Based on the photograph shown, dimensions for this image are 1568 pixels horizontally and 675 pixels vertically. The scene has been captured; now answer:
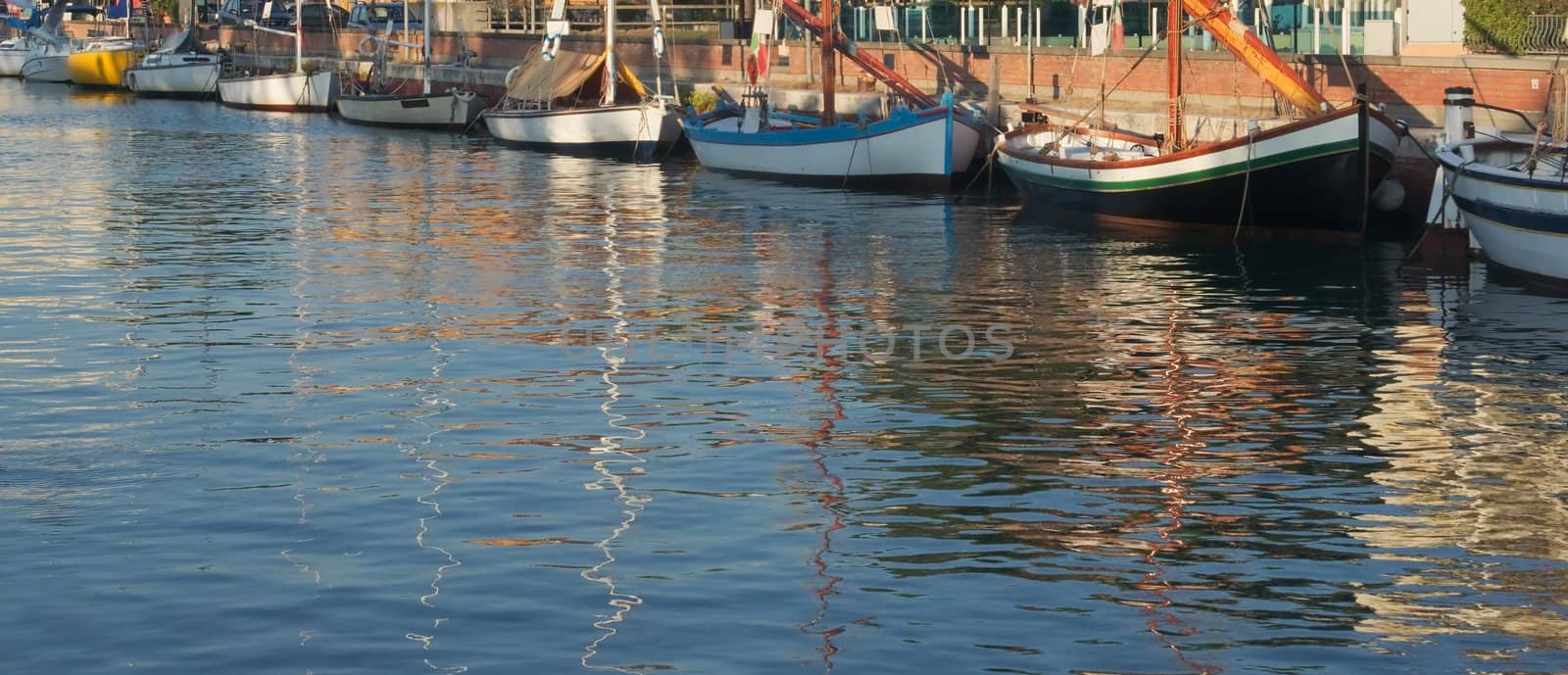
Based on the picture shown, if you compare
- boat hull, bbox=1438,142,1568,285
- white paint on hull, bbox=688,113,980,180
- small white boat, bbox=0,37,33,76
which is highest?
small white boat, bbox=0,37,33,76

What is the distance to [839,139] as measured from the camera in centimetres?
4456

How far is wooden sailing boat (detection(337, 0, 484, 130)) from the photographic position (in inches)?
2714

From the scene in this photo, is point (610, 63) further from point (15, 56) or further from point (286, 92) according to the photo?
point (15, 56)

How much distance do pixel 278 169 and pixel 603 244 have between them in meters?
20.8

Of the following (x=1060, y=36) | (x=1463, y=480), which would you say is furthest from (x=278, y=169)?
(x=1463, y=480)

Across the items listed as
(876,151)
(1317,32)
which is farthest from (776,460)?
(876,151)

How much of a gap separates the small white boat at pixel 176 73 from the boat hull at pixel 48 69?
11.4 metres

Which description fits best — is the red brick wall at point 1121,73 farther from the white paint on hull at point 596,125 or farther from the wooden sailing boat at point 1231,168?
the white paint on hull at point 596,125

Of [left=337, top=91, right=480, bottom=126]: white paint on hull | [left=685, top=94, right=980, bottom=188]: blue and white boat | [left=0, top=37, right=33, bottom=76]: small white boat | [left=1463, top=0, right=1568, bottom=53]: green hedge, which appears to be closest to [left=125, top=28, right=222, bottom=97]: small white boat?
[left=0, top=37, right=33, bottom=76]: small white boat

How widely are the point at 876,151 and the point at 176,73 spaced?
6014 cm

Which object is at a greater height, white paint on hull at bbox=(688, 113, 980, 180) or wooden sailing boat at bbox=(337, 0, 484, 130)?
wooden sailing boat at bbox=(337, 0, 484, 130)

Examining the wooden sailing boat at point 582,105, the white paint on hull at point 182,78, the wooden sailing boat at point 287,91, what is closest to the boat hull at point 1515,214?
the wooden sailing boat at point 582,105

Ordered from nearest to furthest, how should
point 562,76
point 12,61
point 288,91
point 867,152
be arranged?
point 867,152 < point 562,76 < point 288,91 < point 12,61

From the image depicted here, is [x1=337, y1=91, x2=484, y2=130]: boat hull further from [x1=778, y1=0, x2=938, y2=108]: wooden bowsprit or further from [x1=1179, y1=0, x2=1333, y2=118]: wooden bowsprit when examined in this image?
[x1=1179, y1=0, x2=1333, y2=118]: wooden bowsprit
